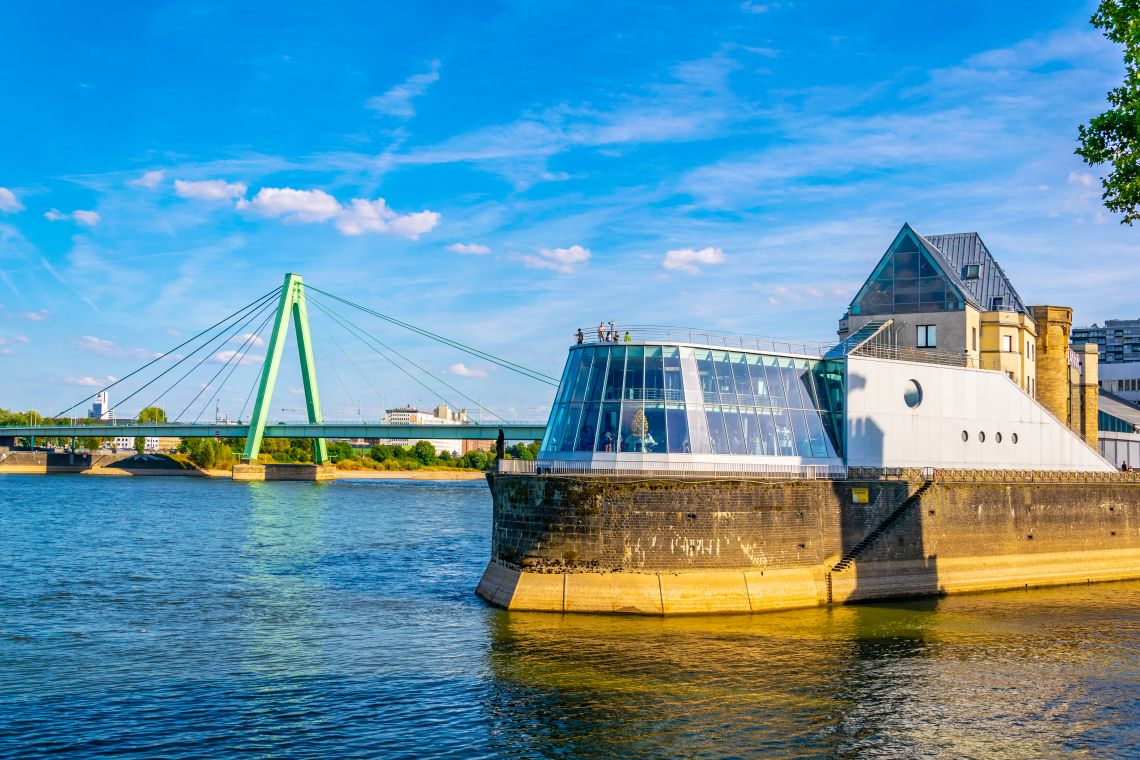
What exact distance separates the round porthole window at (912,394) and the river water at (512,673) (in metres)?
8.68

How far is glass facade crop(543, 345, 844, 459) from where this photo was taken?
115ft

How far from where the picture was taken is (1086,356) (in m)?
67.9

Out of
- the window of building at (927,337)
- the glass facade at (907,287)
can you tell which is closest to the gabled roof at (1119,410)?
the window of building at (927,337)

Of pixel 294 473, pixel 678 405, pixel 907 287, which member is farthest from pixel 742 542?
pixel 294 473

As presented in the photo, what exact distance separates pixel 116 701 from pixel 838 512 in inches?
957

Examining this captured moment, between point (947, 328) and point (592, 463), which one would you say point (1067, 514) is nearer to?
point (947, 328)

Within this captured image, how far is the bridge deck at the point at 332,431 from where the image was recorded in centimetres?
10981

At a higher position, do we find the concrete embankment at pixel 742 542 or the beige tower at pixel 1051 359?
the beige tower at pixel 1051 359

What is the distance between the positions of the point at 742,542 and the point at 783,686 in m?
8.87

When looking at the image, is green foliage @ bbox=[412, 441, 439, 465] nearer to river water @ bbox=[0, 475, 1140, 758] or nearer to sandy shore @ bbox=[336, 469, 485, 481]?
sandy shore @ bbox=[336, 469, 485, 481]

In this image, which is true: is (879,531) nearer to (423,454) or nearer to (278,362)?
(278,362)

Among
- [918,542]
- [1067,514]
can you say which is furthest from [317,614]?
[1067,514]

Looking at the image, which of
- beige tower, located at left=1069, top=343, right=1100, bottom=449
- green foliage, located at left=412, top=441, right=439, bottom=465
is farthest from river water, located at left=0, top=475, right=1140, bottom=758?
green foliage, located at left=412, top=441, right=439, bottom=465

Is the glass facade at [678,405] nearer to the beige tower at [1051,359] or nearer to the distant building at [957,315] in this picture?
the distant building at [957,315]
